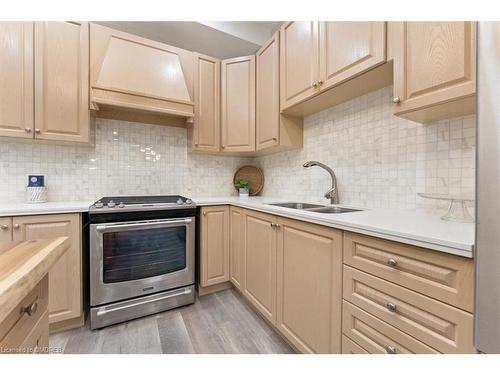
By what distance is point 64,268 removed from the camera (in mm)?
1492

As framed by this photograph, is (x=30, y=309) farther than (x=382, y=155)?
No

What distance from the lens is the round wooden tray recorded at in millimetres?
2572

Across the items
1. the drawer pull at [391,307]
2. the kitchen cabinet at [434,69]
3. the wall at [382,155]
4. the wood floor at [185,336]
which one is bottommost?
the wood floor at [185,336]

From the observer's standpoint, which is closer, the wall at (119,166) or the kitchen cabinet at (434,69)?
the kitchen cabinet at (434,69)

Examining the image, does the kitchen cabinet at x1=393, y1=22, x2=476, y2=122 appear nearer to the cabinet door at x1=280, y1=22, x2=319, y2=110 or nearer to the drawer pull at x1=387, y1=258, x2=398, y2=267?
the cabinet door at x1=280, y1=22, x2=319, y2=110

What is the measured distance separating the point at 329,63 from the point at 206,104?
1258mm

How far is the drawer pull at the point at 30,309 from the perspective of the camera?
536 mm

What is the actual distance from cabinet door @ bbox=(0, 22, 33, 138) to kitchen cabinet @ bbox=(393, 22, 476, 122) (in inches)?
91.1

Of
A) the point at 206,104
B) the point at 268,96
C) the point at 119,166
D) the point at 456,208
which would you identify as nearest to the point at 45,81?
the point at 119,166

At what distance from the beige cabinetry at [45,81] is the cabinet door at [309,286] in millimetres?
1756

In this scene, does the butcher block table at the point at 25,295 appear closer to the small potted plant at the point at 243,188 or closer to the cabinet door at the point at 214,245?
the cabinet door at the point at 214,245

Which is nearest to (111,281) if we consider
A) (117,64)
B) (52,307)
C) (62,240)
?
(52,307)

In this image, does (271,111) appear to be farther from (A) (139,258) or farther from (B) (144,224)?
(A) (139,258)

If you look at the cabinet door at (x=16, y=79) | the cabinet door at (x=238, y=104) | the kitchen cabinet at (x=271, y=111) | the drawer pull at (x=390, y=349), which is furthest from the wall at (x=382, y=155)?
the cabinet door at (x=16, y=79)
